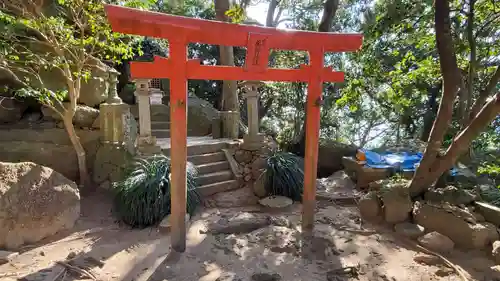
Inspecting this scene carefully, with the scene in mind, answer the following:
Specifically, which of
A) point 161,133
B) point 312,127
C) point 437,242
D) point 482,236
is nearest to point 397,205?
point 437,242

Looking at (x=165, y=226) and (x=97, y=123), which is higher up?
(x=97, y=123)

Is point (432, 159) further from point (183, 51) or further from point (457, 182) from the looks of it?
point (183, 51)

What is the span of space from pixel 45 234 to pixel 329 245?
3.63 metres

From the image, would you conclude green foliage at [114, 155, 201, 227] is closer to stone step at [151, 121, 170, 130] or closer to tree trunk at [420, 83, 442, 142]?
stone step at [151, 121, 170, 130]

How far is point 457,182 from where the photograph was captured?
461 centimetres

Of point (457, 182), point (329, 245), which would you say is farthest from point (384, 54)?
point (329, 245)

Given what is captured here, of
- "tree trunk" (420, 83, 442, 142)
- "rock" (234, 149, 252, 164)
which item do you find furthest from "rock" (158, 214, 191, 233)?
"tree trunk" (420, 83, 442, 142)

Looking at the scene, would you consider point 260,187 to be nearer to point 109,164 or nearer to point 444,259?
point 109,164

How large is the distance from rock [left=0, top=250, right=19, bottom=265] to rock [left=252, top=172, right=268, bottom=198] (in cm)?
357

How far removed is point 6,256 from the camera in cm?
311

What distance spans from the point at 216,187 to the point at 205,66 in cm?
283

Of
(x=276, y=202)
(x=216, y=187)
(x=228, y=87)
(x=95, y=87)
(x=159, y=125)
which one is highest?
(x=228, y=87)

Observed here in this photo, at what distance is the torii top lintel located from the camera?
2.96 metres

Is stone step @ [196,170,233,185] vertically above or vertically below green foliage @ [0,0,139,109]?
below
